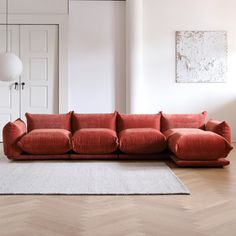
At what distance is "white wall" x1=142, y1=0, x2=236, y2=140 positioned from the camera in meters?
7.01

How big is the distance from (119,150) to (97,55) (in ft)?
8.80

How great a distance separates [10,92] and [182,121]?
3.33 meters

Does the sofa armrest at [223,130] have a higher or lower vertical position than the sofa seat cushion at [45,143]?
higher

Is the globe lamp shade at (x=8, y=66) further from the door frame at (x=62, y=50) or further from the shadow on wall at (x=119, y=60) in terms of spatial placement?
the shadow on wall at (x=119, y=60)

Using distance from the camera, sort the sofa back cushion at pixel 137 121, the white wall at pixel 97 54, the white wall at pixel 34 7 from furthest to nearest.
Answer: the white wall at pixel 97 54 < the white wall at pixel 34 7 < the sofa back cushion at pixel 137 121

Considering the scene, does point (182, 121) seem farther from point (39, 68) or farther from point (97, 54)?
point (39, 68)

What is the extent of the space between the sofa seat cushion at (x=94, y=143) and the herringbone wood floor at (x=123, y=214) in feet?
5.31

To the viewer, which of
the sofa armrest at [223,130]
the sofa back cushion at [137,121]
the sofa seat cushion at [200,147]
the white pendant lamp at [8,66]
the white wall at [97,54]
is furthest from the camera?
the white wall at [97,54]

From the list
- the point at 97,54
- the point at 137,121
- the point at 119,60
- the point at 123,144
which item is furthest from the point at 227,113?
the point at 123,144

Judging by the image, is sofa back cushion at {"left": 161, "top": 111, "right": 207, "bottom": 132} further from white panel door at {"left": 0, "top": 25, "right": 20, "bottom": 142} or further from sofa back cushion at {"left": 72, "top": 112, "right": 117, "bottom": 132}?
white panel door at {"left": 0, "top": 25, "right": 20, "bottom": 142}

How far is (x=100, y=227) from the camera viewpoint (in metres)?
2.39

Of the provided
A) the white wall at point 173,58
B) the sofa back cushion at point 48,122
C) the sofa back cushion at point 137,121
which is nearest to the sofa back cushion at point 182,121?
the sofa back cushion at point 137,121

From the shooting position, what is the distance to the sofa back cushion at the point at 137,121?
5324mm

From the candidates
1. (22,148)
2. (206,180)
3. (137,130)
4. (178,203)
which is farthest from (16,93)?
(178,203)
